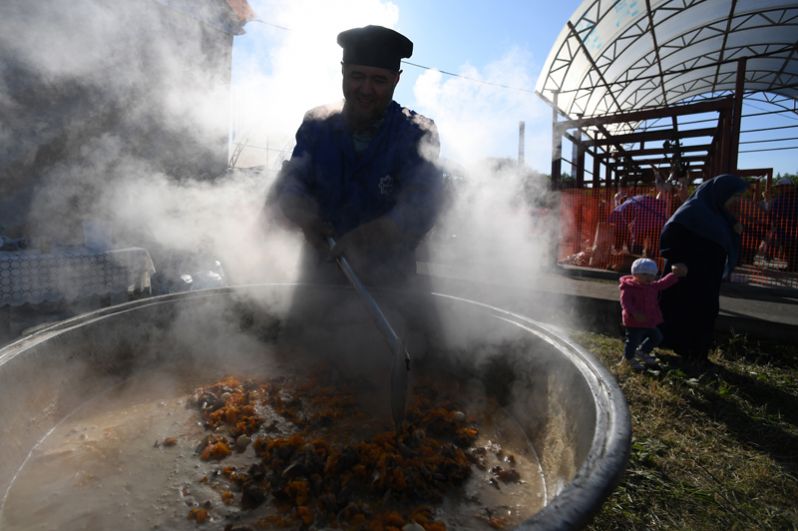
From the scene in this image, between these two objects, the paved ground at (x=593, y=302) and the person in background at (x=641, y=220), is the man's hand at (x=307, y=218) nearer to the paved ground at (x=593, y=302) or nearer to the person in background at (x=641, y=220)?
the paved ground at (x=593, y=302)

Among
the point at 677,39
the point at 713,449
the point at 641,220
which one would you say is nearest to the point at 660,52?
the point at 677,39

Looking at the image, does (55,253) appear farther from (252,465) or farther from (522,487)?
(522,487)

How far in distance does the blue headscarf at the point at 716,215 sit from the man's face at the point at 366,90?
2908mm

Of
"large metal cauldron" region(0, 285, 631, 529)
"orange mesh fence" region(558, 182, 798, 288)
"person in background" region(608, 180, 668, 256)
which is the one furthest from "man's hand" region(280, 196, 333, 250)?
"person in background" region(608, 180, 668, 256)

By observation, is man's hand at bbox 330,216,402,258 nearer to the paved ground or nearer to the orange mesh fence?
the paved ground

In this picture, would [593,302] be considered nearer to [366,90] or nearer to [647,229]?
[647,229]

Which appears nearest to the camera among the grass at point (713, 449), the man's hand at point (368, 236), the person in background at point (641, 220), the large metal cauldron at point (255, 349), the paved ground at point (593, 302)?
the large metal cauldron at point (255, 349)

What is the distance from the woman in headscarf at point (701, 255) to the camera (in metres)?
3.69

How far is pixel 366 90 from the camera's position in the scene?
7.68 ft

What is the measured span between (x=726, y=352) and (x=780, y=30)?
12.0 m

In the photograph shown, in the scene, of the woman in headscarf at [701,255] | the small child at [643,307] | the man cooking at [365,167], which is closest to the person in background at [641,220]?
the woman in headscarf at [701,255]

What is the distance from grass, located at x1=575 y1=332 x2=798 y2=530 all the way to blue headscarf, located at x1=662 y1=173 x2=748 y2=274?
1.06m

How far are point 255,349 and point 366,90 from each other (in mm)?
1620

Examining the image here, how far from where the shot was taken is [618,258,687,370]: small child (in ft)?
11.9
